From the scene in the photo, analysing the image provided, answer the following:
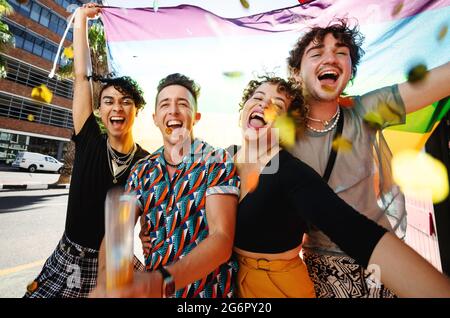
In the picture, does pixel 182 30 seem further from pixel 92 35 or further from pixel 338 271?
pixel 92 35

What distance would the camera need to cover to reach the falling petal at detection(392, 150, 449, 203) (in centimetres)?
201

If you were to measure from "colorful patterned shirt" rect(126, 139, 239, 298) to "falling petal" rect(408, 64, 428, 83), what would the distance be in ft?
4.26

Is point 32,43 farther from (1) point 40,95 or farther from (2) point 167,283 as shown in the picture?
(2) point 167,283

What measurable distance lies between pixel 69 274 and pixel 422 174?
2711 millimetres

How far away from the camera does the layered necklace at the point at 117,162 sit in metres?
2.00

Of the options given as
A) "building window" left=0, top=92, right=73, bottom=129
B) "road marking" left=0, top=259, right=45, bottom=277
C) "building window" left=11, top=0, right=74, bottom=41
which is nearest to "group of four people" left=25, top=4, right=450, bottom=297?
"road marking" left=0, top=259, right=45, bottom=277

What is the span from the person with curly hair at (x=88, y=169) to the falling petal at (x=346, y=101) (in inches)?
58.3

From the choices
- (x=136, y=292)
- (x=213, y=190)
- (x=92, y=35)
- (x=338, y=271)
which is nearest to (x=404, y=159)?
(x=338, y=271)

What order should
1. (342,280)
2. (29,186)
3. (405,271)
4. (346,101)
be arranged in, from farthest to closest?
(29,186) < (346,101) < (342,280) < (405,271)

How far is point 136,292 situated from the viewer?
33.6 inches

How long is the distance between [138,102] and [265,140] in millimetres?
1180

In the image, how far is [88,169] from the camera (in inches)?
78.2

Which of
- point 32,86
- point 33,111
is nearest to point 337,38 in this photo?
point 33,111

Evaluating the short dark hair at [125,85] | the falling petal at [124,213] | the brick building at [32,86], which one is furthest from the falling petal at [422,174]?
the brick building at [32,86]
